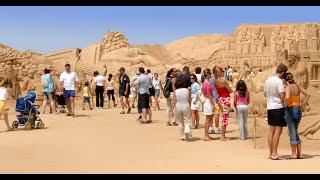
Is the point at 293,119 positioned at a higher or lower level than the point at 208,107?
lower

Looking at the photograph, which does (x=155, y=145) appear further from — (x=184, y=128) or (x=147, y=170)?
(x=147, y=170)

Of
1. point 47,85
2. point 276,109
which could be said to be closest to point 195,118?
point 276,109

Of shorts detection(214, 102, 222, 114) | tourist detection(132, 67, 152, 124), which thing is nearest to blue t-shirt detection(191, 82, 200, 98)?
shorts detection(214, 102, 222, 114)

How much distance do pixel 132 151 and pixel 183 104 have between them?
2.00 m

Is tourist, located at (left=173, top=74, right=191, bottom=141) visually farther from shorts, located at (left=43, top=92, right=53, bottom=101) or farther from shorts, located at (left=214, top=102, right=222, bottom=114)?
shorts, located at (left=43, top=92, right=53, bottom=101)

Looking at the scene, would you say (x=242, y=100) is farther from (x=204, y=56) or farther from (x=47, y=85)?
(x=204, y=56)

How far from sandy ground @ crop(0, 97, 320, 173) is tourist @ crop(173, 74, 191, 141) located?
0.27 m

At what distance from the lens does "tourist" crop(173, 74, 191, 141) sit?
37.7ft

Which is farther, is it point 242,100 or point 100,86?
point 100,86

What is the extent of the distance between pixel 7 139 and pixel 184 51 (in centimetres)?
7459

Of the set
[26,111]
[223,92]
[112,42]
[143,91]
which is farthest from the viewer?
[112,42]

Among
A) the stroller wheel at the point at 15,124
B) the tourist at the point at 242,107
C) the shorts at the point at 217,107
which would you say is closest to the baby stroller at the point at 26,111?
the stroller wheel at the point at 15,124

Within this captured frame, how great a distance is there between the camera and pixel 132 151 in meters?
10.0

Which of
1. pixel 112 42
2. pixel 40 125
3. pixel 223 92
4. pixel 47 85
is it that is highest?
pixel 112 42
